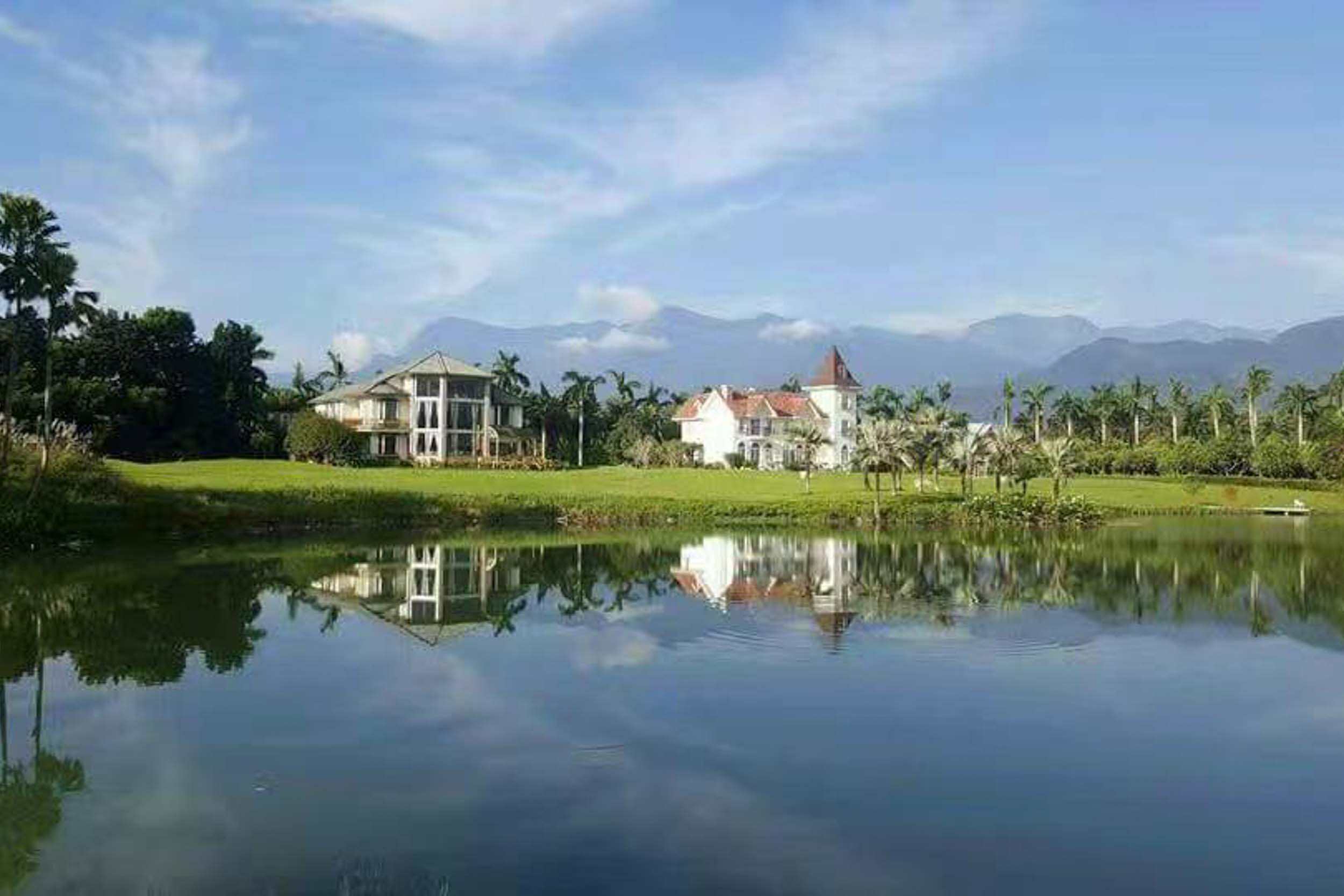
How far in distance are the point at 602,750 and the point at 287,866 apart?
217 inches

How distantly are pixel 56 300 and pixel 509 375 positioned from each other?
7434 centimetres

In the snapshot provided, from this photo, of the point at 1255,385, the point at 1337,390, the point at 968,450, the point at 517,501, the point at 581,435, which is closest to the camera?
the point at 517,501

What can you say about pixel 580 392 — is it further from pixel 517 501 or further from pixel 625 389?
pixel 517 501

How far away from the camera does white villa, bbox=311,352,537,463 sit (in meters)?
96.6

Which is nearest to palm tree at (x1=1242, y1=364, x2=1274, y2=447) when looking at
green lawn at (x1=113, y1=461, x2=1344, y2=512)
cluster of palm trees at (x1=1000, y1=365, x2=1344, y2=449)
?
cluster of palm trees at (x1=1000, y1=365, x2=1344, y2=449)

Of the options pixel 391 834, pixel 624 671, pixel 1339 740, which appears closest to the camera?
pixel 391 834

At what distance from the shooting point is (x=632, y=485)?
251 ft

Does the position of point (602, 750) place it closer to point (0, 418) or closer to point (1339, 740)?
point (1339, 740)

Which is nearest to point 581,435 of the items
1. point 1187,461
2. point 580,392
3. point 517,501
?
point 580,392

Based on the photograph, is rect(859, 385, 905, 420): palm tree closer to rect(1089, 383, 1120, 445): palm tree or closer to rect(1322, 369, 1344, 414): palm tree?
rect(1089, 383, 1120, 445): palm tree

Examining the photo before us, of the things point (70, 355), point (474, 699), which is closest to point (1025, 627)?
point (474, 699)

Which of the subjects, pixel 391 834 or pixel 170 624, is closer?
pixel 391 834

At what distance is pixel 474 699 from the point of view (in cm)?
2069

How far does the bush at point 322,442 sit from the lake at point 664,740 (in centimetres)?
4712
